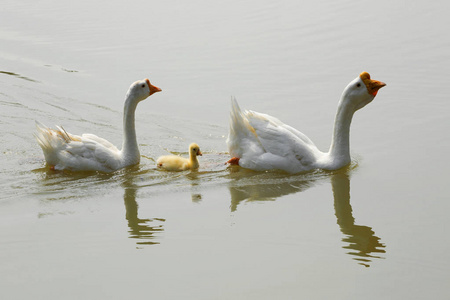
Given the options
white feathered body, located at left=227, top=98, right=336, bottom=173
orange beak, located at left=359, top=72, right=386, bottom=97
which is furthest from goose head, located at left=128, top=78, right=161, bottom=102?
orange beak, located at left=359, top=72, right=386, bottom=97

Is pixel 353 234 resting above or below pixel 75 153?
below

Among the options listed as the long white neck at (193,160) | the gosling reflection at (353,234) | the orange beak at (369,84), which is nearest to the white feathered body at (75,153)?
the long white neck at (193,160)

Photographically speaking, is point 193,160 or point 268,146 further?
point 193,160

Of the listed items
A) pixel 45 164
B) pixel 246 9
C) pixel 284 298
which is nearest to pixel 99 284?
pixel 284 298

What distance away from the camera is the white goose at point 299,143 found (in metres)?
10.7

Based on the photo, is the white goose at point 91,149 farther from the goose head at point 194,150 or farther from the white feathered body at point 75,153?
→ the goose head at point 194,150

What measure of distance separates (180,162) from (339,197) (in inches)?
93.6

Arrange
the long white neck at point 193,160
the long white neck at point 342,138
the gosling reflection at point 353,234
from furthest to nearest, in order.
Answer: the long white neck at point 193,160
the long white neck at point 342,138
the gosling reflection at point 353,234

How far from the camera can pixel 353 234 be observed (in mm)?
8602

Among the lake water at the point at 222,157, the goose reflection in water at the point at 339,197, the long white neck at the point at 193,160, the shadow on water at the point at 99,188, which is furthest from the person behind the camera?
the long white neck at the point at 193,160

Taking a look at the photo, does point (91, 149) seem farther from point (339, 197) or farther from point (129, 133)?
point (339, 197)

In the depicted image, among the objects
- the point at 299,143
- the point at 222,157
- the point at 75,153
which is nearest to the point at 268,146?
the point at 299,143

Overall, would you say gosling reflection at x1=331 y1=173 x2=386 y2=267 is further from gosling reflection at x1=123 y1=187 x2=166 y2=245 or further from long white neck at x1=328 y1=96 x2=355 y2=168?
gosling reflection at x1=123 y1=187 x2=166 y2=245

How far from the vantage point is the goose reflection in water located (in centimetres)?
816
